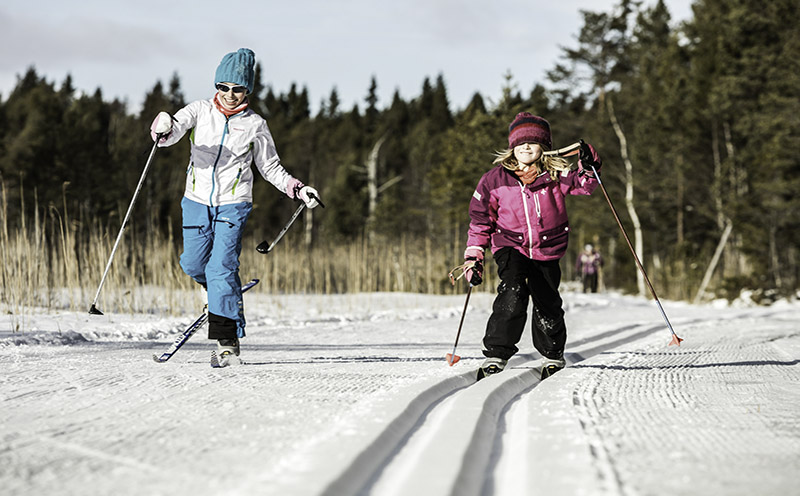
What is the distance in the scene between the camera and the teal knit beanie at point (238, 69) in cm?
437

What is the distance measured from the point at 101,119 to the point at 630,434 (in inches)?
1957

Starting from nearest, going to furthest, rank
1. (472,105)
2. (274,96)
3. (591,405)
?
(591,405), (472,105), (274,96)

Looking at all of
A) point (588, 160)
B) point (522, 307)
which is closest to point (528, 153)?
point (588, 160)

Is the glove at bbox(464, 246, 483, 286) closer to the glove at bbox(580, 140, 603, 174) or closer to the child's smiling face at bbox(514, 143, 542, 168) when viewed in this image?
the child's smiling face at bbox(514, 143, 542, 168)

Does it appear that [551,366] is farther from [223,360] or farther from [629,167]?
[629,167]

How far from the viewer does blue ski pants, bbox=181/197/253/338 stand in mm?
4203

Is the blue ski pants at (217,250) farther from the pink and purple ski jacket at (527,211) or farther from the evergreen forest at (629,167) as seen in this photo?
the evergreen forest at (629,167)

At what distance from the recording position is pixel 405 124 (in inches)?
2975

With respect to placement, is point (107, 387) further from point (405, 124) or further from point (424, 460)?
point (405, 124)

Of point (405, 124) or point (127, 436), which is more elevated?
point (405, 124)

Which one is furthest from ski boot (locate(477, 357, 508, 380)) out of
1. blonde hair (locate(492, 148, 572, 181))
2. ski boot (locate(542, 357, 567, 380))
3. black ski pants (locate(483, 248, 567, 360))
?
blonde hair (locate(492, 148, 572, 181))

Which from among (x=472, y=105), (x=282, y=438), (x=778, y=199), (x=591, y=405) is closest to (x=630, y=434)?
(x=591, y=405)

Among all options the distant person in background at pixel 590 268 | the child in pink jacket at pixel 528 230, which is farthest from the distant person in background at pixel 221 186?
the distant person in background at pixel 590 268

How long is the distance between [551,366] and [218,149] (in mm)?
2235
